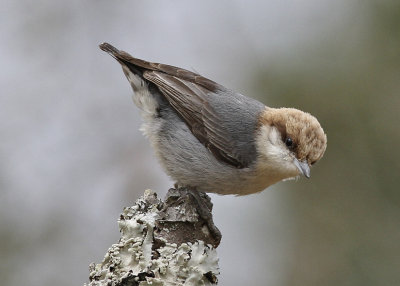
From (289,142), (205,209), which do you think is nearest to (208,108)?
(289,142)

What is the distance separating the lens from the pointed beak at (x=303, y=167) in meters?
4.64

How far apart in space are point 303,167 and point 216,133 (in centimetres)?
75

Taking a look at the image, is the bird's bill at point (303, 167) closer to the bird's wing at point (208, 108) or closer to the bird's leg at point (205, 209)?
the bird's wing at point (208, 108)

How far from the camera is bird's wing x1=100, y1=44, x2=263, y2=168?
5.00 metres

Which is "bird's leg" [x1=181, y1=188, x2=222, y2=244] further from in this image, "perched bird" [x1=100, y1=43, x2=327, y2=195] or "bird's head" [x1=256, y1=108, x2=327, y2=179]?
"bird's head" [x1=256, y1=108, x2=327, y2=179]

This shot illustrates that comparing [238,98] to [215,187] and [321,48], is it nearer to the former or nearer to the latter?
[215,187]

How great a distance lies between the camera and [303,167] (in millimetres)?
4664

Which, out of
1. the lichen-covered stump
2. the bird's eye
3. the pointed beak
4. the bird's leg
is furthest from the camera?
the bird's eye

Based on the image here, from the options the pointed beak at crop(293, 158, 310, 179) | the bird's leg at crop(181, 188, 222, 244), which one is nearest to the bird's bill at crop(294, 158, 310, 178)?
the pointed beak at crop(293, 158, 310, 179)

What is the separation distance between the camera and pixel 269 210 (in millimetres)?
6941

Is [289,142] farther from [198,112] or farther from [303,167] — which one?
[198,112]
